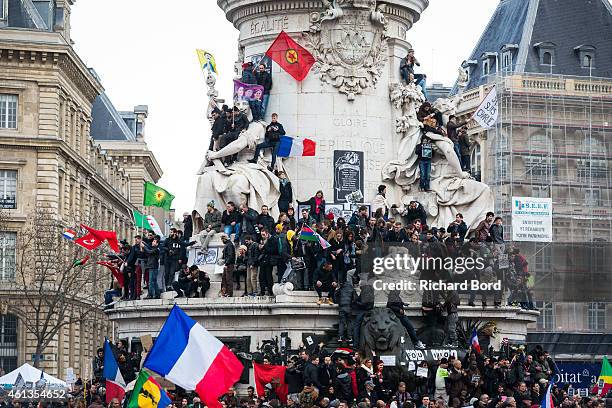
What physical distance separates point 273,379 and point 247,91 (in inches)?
329

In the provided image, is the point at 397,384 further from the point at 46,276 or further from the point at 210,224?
the point at 46,276

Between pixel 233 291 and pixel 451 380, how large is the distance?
585 cm

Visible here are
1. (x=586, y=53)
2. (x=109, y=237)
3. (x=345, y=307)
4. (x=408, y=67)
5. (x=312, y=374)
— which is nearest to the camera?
(x=312, y=374)

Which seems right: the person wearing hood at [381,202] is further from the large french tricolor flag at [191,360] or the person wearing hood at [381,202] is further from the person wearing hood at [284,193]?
the large french tricolor flag at [191,360]

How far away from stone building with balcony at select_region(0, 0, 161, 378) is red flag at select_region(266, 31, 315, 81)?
3482cm

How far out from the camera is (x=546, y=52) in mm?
84812

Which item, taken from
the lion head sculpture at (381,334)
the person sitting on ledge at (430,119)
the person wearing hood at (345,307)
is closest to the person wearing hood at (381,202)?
the person sitting on ledge at (430,119)

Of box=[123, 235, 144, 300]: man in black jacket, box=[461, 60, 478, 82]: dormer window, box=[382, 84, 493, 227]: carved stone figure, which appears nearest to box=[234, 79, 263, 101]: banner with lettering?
box=[382, 84, 493, 227]: carved stone figure

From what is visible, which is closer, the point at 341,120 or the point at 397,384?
the point at 397,384

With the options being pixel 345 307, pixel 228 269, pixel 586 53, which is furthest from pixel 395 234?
pixel 586 53

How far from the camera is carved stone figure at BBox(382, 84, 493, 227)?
42.3 m

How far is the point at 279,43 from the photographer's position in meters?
41.9

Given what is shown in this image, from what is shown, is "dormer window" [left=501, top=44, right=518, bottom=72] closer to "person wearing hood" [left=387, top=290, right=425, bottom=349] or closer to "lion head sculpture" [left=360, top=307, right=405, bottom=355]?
"person wearing hood" [left=387, top=290, right=425, bottom=349]

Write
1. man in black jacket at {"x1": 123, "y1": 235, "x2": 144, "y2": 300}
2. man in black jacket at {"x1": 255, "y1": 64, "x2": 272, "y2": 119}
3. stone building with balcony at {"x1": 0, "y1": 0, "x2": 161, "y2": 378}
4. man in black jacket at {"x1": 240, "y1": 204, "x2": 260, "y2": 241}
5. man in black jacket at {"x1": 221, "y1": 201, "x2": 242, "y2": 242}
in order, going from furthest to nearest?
stone building with balcony at {"x1": 0, "y1": 0, "x2": 161, "y2": 378} → man in black jacket at {"x1": 255, "y1": 64, "x2": 272, "y2": 119} → man in black jacket at {"x1": 123, "y1": 235, "x2": 144, "y2": 300} → man in black jacket at {"x1": 221, "y1": 201, "x2": 242, "y2": 242} → man in black jacket at {"x1": 240, "y1": 204, "x2": 260, "y2": 241}
